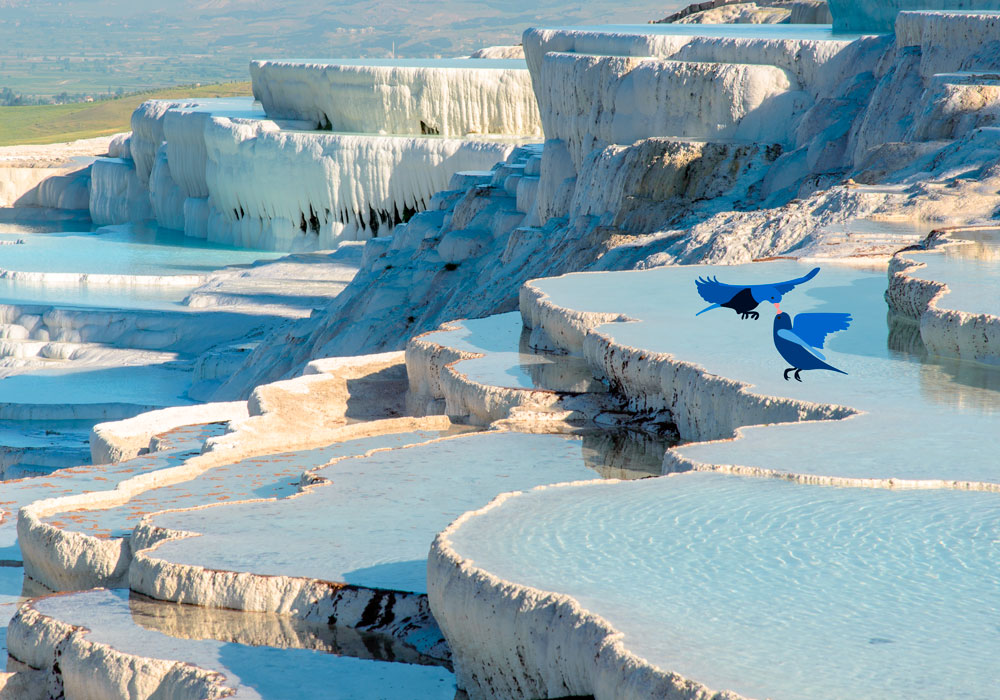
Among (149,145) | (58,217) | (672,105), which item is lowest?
(58,217)

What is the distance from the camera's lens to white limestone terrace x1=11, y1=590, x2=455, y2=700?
11.2ft

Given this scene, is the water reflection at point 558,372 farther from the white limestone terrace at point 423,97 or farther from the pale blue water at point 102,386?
the white limestone terrace at point 423,97

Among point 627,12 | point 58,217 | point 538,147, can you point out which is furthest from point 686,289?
point 627,12

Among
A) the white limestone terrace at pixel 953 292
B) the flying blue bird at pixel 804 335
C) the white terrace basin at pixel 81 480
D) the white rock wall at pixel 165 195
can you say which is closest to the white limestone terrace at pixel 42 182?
the white rock wall at pixel 165 195

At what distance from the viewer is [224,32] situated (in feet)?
527

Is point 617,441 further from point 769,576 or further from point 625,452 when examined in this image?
point 769,576

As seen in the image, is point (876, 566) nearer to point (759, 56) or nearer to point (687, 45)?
point (759, 56)

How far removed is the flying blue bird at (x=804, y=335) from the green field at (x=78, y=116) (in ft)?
146

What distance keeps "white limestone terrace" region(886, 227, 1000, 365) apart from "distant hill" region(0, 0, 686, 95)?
320 feet

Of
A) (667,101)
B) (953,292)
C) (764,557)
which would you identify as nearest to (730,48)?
(667,101)

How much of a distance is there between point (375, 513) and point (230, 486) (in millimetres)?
1260

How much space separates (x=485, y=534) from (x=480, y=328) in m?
4.36

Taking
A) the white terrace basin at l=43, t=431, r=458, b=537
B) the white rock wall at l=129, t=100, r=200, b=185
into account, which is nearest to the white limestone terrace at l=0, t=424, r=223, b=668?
the white terrace basin at l=43, t=431, r=458, b=537

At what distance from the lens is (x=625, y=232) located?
11.3 metres
